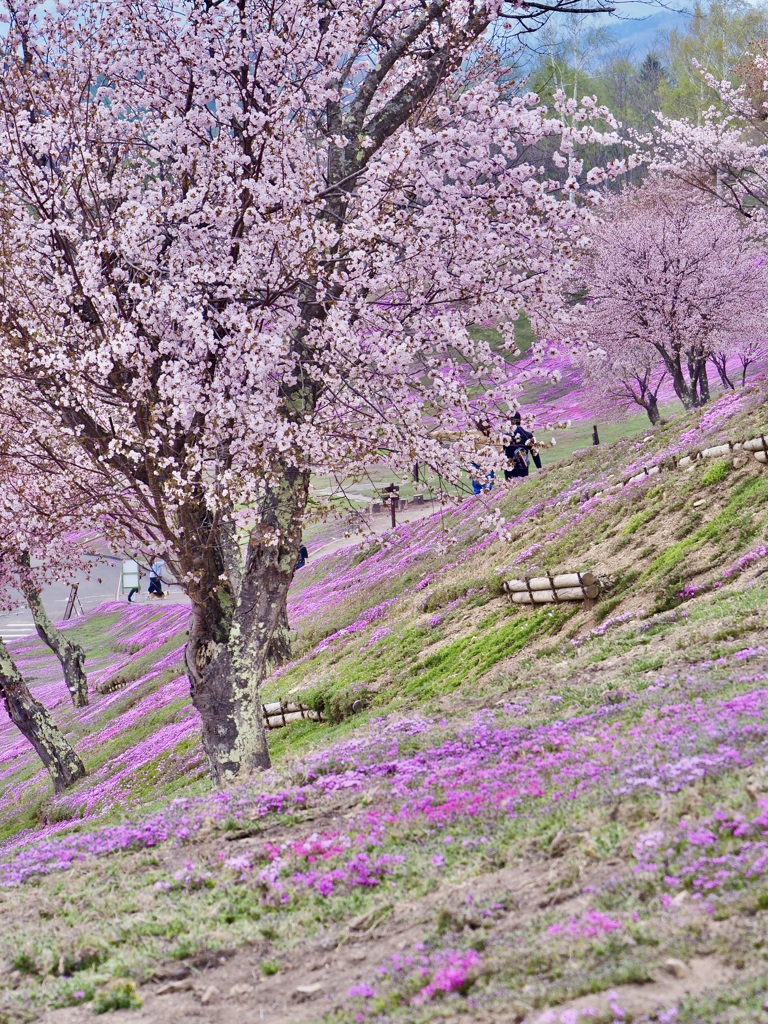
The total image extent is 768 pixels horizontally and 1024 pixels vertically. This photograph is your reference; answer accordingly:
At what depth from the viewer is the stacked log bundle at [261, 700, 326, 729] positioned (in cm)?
2022

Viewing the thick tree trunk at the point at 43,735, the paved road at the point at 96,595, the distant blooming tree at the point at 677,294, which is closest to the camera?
the thick tree trunk at the point at 43,735

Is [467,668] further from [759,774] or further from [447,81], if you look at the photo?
[759,774]

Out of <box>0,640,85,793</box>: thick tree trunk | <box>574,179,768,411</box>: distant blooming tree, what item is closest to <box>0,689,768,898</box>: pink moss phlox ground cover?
<box>0,640,85,793</box>: thick tree trunk

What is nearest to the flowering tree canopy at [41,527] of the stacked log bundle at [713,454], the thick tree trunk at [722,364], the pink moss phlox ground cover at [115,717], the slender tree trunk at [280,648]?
the pink moss phlox ground cover at [115,717]

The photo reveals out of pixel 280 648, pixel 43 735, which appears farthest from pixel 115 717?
pixel 280 648

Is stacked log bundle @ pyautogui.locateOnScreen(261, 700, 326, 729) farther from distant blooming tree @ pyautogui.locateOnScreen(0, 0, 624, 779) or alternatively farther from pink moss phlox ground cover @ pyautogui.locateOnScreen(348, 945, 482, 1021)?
pink moss phlox ground cover @ pyautogui.locateOnScreen(348, 945, 482, 1021)

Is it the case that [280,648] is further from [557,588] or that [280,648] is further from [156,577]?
[156,577]

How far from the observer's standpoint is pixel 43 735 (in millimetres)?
25344

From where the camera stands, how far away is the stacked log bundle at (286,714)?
2022cm

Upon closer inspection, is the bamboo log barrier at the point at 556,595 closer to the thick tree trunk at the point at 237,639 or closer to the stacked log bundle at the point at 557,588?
the stacked log bundle at the point at 557,588

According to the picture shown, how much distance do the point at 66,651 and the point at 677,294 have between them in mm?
27430

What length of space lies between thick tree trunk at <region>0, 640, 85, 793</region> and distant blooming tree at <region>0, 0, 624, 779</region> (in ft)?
39.4

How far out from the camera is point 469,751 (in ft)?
35.2

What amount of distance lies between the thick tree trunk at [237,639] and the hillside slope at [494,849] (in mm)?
919
